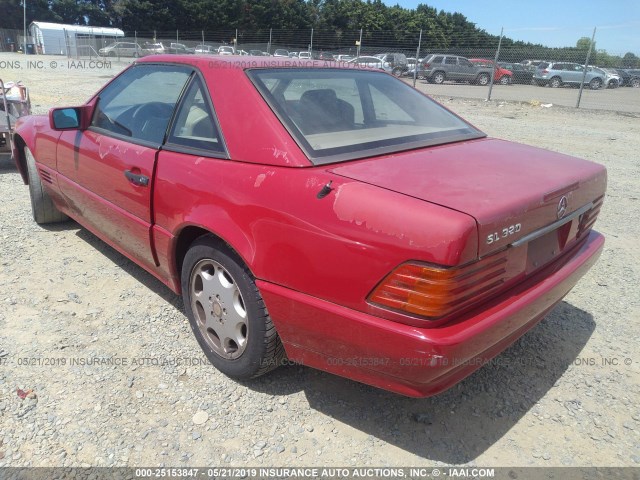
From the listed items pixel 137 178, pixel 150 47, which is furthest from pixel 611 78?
pixel 150 47

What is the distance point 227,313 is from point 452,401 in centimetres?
122

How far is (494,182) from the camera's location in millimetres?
2061

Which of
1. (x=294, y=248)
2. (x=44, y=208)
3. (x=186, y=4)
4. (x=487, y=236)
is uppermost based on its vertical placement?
(x=186, y=4)

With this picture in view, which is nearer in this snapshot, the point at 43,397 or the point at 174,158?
the point at 43,397

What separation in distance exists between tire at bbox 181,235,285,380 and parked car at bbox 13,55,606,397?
1 cm

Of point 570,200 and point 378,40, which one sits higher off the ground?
point 378,40

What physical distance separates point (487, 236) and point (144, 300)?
2.43 meters

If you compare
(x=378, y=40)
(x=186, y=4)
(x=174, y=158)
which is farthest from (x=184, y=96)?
(x=186, y=4)

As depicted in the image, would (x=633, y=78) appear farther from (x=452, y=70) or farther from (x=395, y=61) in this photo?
(x=395, y=61)

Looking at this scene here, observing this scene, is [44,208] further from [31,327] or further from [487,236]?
[487,236]

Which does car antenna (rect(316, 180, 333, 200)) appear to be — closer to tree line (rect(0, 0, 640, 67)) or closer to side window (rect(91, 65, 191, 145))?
side window (rect(91, 65, 191, 145))

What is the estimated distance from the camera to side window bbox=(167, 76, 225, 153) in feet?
8.07

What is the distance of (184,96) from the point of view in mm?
2740

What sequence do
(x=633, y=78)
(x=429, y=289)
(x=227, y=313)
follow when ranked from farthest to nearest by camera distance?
(x=633, y=78) → (x=227, y=313) → (x=429, y=289)
